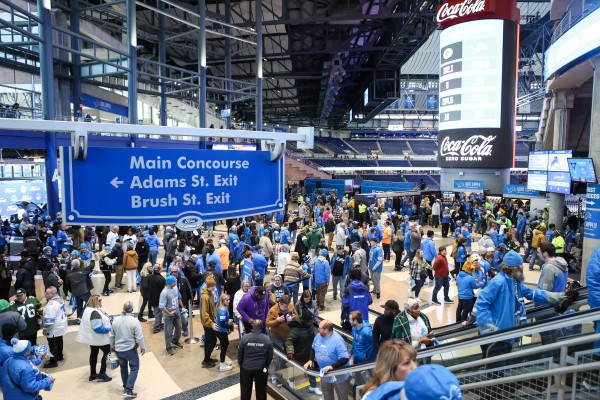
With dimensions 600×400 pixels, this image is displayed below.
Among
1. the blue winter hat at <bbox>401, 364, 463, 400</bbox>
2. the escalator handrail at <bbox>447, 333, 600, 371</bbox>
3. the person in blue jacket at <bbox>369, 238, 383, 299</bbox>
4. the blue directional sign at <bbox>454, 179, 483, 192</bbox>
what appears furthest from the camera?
the blue directional sign at <bbox>454, 179, 483, 192</bbox>

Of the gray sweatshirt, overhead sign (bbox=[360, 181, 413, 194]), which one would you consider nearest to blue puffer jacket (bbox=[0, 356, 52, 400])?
the gray sweatshirt

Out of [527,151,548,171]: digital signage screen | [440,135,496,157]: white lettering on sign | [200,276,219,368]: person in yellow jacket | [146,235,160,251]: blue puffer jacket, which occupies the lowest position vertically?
[200,276,219,368]: person in yellow jacket

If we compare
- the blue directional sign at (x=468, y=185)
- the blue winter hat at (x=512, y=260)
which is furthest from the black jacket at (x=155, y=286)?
the blue directional sign at (x=468, y=185)

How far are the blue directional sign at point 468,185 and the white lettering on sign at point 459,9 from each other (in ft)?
26.1

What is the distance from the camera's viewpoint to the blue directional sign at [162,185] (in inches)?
79.0

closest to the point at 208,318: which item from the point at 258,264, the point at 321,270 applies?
the point at 258,264

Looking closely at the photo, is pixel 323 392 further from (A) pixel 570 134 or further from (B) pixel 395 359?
(A) pixel 570 134

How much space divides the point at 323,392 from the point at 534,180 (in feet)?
46.6

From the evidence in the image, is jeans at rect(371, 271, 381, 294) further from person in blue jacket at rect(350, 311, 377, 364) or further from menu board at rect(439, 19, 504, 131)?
menu board at rect(439, 19, 504, 131)

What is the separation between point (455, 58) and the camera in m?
21.2

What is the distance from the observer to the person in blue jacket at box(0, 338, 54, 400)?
4441mm

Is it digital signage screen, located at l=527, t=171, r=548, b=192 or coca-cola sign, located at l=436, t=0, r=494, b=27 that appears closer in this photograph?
digital signage screen, located at l=527, t=171, r=548, b=192

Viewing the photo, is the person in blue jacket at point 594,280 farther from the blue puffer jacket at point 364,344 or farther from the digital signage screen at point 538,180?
the digital signage screen at point 538,180

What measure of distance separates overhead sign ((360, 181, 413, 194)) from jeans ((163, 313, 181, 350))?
21017mm
